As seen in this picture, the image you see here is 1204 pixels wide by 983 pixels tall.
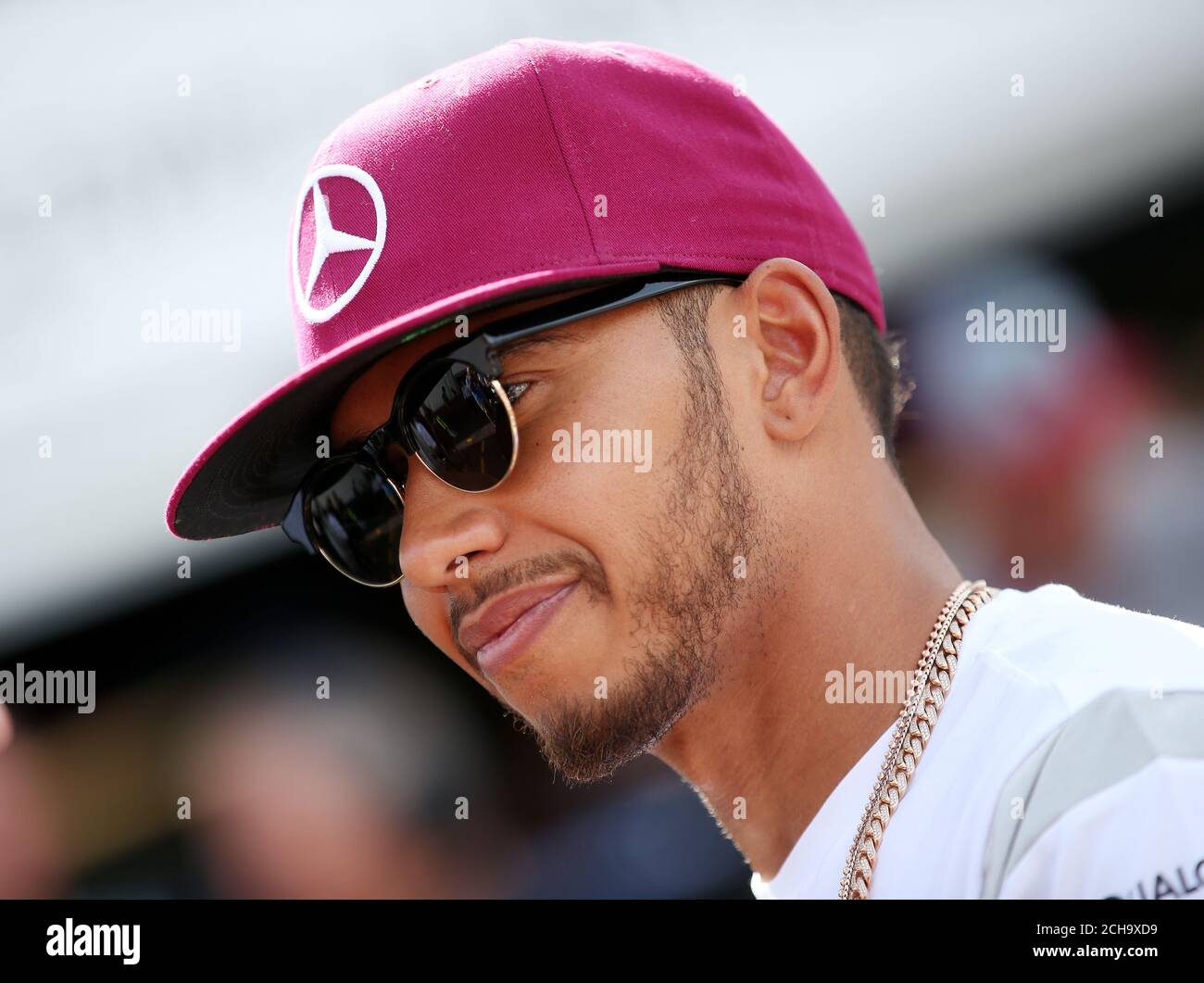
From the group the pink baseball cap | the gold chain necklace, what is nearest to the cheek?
the pink baseball cap

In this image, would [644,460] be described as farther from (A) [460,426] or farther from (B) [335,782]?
(B) [335,782]

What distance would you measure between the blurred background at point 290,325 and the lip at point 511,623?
2448 millimetres

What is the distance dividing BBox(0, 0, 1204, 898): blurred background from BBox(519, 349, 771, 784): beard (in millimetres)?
2553

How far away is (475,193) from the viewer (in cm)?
171

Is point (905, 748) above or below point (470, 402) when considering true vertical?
below

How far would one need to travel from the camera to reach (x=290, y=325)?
12.9 feet

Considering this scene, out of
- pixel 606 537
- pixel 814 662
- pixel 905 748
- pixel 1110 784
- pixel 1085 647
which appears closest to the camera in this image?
pixel 1110 784

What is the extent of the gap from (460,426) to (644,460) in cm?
28

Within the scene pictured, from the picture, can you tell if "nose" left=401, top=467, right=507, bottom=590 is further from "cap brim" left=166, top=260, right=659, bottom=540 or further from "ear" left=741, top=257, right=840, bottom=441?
"ear" left=741, top=257, right=840, bottom=441

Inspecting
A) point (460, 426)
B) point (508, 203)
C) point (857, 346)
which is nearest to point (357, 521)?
point (460, 426)

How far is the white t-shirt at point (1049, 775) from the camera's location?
125cm

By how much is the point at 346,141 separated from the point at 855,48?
2.97 m
